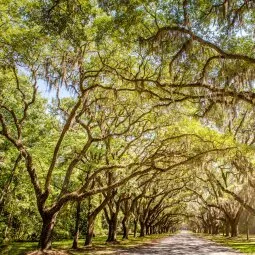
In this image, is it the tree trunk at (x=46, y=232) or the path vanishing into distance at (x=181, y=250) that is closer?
the tree trunk at (x=46, y=232)

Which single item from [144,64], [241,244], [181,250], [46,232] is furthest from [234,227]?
[144,64]

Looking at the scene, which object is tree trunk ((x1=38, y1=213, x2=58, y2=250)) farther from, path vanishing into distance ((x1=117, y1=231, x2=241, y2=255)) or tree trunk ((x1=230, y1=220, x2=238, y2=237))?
tree trunk ((x1=230, y1=220, x2=238, y2=237))

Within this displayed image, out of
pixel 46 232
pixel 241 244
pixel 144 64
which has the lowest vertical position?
pixel 241 244

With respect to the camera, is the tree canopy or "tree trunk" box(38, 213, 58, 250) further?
"tree trunk" box(38, 213, 58, 250)

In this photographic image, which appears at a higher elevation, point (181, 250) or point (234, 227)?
point (234, 227)

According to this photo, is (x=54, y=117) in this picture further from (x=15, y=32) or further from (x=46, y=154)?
(x=15, y=32)

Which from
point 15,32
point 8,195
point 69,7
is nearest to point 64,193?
point 15,32

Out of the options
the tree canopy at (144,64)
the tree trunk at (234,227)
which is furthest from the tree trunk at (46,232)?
the tree trunk at (234,227)

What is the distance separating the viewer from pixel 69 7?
11.0 meters

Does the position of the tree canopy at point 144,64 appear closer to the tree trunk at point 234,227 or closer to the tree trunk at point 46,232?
the tree trunk at point 46,232

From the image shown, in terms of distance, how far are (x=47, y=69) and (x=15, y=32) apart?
1830mm

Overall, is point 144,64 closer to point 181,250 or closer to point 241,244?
point 181,250

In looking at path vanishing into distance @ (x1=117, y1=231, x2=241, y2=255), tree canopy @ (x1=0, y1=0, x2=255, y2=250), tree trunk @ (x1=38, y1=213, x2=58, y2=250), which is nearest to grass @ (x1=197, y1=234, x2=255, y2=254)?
path vanishing into distance @ (x1=117, y1=231, x2=241, y2=255)

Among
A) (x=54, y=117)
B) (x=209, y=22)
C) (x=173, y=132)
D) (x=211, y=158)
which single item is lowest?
(x=211, y=158)
